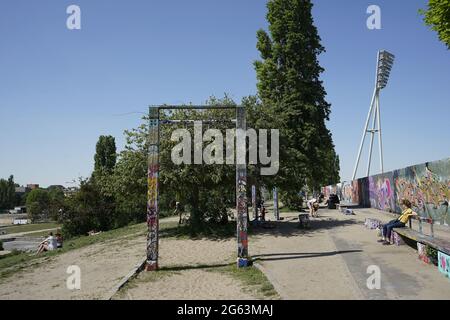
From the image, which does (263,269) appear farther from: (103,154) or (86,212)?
(103,154)

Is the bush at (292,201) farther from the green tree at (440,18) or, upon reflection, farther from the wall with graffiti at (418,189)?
the green tree at (440,18)

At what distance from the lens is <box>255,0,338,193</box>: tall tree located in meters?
28.5

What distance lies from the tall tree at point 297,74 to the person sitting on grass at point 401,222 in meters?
15.1

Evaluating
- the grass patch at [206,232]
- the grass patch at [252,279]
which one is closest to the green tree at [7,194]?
the grass patch at [206,232]

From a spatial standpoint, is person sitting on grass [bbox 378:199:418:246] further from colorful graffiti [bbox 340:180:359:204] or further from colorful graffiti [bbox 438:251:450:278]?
colorful graffiti [bbox 340:180:359:204]

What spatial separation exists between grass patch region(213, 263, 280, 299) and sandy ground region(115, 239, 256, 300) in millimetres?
172

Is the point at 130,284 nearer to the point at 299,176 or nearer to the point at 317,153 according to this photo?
the point at 299,176

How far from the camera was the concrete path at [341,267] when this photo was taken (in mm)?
7168

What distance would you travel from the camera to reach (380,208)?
94.7ft

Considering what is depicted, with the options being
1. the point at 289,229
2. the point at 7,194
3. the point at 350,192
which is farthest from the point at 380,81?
the point at 7,194

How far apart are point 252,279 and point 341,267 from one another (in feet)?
7.43

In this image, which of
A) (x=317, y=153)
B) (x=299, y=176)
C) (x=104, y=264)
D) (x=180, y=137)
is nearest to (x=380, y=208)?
(x=317, y=153)

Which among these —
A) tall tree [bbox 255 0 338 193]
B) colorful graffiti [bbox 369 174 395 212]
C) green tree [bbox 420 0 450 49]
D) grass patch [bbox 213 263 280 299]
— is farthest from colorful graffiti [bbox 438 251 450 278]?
tall tree [bbox 255 0 338 193]
